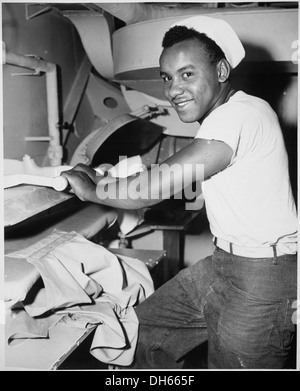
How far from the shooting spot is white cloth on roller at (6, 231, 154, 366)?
1.12 meters

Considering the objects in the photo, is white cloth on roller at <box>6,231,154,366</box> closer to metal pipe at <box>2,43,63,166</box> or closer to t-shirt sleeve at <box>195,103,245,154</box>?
t-shirt sleeve at <box>195,103,245,154</box>

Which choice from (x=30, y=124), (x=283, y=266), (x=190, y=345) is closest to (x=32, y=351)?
(x=190, y=345)

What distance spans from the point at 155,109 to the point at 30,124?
803 millimetres

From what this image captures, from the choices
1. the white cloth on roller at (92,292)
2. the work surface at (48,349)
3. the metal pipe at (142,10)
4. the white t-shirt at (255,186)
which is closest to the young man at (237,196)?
the white t-shirt at (255,186)

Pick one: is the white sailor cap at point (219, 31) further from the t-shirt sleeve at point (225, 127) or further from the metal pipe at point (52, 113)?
the metal pipe at point (52, 113)

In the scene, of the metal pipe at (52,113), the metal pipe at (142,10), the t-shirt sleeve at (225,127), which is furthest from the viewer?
the metal pipe at (52,113)

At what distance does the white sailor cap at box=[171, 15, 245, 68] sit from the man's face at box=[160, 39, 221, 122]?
66 mm

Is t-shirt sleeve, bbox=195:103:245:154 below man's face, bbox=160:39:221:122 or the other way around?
below

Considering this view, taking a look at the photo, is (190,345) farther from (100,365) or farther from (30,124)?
(30,124)

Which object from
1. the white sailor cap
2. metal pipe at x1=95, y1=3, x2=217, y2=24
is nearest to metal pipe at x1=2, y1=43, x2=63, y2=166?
metal pipe at x1=95, y1=3, x2=217, y2=24

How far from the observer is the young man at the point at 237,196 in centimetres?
107

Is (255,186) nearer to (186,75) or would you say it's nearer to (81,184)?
(186,75)

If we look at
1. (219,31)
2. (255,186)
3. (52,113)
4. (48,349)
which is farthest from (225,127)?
(52,113)

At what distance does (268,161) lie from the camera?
110 centimetres
